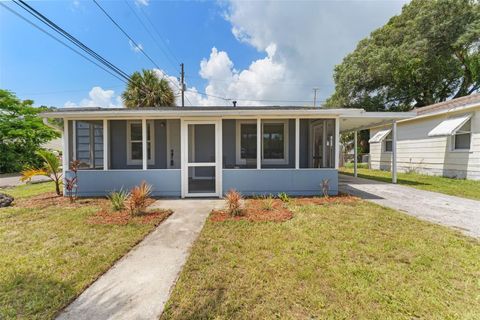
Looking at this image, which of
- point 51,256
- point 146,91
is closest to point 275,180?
point 51,256

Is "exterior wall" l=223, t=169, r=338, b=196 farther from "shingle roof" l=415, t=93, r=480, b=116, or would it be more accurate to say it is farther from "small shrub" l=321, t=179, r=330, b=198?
"shingle roof" l=415, t=93, r=480, b=116

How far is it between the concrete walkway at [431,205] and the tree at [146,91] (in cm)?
1379

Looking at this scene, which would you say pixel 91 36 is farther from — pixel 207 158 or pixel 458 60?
pixel 458 60

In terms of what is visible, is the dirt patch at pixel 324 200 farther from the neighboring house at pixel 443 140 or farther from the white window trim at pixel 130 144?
the neighboring house at pixel 443 140

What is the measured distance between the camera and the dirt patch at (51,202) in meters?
5.90

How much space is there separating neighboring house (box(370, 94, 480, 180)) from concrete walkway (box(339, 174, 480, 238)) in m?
4.07

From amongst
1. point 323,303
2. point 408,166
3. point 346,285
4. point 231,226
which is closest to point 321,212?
point 231,226

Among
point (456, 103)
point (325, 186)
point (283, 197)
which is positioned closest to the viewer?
point (283, 197)

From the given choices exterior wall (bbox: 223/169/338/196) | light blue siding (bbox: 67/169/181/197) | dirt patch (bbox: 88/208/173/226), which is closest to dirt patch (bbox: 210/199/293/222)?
exterior wall (bbox: 223/169/338/196)

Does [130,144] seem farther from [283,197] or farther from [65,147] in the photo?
[283,197]

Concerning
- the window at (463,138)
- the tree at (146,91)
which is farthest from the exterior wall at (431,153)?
the tree at (146,91)

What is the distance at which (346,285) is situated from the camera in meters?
2.43

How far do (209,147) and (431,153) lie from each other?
11394mm

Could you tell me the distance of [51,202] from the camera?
622 cm
